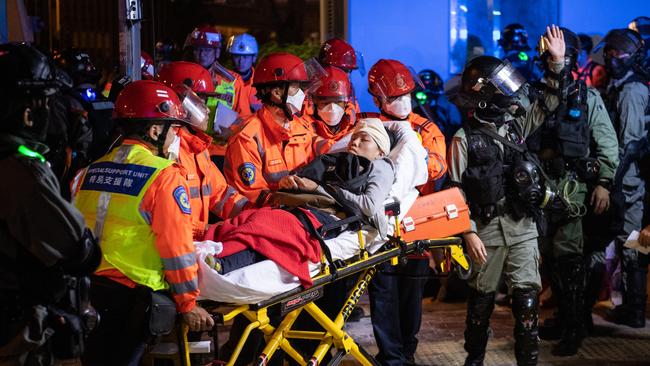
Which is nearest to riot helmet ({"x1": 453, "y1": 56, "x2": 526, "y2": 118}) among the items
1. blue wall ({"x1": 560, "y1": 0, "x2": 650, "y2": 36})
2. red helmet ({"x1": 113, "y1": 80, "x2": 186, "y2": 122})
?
red helmet ({"x1": 113, "y1": 80, "x2": 186, "y2": 122})

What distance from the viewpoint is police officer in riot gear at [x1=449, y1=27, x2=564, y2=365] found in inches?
212

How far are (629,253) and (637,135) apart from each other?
3.08 ft

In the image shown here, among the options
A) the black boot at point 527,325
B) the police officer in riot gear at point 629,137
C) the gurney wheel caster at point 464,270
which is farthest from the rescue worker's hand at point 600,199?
the gurney wheel caster at point 464,270

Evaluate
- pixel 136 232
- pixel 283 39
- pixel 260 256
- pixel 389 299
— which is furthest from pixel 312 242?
pixel 283 39

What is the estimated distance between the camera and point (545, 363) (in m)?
5.99

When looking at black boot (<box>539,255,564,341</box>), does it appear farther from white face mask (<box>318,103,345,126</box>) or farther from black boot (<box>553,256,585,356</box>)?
white face mask (<box>318,103,345,126</box>)

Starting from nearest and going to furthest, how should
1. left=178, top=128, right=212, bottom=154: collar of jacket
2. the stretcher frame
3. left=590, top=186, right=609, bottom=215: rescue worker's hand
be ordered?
the stretcher frame, left=178, top=128, right=212, bottom=154: collar of jacket, left=590, top=186, right=609, bottom=215: rescue worker's hand

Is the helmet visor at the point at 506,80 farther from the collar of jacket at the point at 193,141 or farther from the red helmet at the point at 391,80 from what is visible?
the collar of jacket at the point at 193,141

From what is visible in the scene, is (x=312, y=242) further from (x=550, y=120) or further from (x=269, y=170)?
(x=550, y=120)

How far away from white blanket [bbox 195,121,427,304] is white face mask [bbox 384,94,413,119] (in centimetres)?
35

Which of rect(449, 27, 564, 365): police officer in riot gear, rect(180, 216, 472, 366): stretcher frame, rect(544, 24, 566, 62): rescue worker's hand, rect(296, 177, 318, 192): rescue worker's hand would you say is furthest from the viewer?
rect(544, 24, 566, 62): rescue worker's hand

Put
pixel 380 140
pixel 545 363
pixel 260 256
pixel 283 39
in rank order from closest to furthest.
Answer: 1. pixel 260 256
2. pixel 380 140
3. pixel 545 363
4. pixel 283 39

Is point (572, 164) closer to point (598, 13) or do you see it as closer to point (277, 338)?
point (277, 338)

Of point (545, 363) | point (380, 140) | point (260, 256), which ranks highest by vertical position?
point (380, 140)
